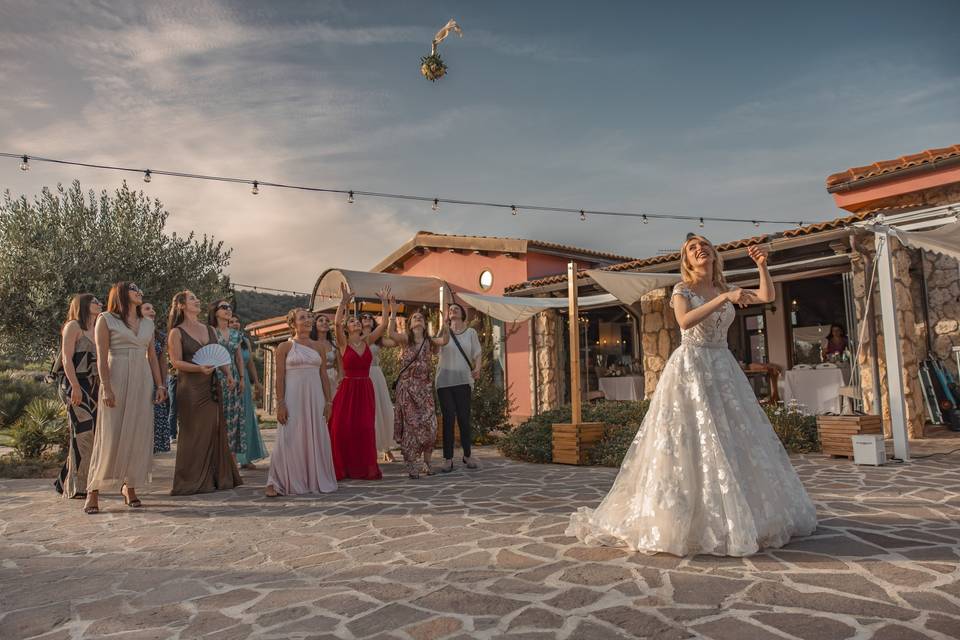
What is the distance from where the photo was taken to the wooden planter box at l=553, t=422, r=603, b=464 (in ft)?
25.2


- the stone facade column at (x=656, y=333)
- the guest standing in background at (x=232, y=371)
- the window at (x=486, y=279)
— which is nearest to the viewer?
the guest standing in background at (x=232, y=371)

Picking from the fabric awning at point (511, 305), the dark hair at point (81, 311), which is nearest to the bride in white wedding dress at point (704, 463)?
the dark hair at point (81, 311)

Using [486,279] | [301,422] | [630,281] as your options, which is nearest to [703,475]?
[301,422]

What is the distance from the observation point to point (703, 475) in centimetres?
352

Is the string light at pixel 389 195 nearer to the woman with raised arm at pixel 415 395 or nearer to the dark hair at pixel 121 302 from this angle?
the woman with raised arm at pixel 415 395

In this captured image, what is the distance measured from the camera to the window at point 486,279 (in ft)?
50.7

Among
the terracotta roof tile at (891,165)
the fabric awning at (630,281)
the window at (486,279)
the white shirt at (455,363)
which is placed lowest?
the white shirt at (455,363)

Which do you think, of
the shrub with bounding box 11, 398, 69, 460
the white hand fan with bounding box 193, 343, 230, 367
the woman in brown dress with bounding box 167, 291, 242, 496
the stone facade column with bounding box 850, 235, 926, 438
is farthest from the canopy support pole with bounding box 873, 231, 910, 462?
the shrub with bounding box 11, 398, 69, 460

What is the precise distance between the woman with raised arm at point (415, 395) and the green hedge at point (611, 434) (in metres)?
A: 1.84

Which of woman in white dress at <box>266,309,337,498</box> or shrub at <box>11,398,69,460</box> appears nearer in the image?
woman in white dress at <box>266,309,337,498</box>

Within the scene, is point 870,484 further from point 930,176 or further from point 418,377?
point 930,176

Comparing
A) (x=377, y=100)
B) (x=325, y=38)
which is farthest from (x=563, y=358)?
(x=325, y=38)

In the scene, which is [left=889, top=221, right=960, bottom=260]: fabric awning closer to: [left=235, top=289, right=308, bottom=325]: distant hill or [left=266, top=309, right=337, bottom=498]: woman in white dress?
[left=266, top=309, right=337, bottom=498]: woman in white dress

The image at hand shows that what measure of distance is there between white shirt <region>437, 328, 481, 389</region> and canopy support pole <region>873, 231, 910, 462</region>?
4.77 meters
